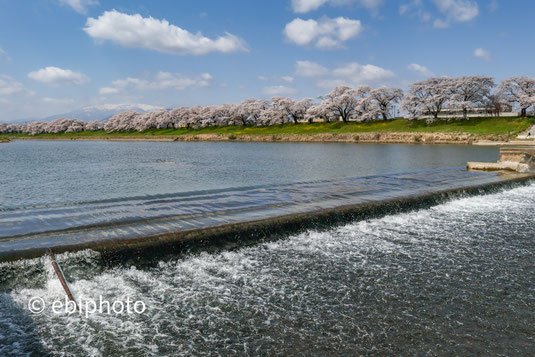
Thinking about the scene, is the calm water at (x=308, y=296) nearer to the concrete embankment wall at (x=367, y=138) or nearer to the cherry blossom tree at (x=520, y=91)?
the concrete embankment wall at (x=367, y=138)

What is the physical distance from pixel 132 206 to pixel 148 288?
657 cm

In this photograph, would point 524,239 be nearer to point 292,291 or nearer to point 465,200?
point 465,200

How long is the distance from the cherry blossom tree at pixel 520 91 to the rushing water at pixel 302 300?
78.0 metres

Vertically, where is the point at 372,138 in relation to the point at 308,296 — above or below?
above

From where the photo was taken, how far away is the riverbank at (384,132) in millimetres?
62844

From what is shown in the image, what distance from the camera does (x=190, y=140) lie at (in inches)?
4028

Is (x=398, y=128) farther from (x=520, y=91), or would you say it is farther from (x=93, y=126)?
(x=93, y=126)

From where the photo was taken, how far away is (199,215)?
1112 cm

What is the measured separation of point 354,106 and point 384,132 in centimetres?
2198

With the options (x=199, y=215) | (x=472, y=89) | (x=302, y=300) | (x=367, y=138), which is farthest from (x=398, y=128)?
(x=302, y=300)

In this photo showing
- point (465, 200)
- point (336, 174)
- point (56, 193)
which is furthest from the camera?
point (336, 174)

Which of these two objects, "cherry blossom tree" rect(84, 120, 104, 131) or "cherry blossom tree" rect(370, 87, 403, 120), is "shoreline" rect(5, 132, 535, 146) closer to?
"cherry blossom tree" rect(370, 87, 403, 120)

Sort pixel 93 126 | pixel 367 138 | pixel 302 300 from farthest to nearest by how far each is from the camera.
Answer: pixel 93 126 → pixel 367 138 → pixel 302 300

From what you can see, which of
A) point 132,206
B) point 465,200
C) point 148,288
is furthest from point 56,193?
point 465,200
